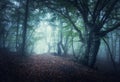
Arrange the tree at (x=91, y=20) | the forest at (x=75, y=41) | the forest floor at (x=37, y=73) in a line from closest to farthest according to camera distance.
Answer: the forest floor at (x=37, y=73) < the forest at (x=75, y=41) < the tree at (x=91, y=20)

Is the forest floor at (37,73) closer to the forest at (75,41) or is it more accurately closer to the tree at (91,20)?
the forest at (75,41)

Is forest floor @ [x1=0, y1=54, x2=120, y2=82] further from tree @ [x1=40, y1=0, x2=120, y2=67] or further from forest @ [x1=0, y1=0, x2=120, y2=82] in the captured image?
tree @ [x1=40, y1=0, x2=120, y2=67]

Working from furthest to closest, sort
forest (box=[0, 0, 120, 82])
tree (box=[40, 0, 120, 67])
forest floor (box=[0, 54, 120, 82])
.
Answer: tree (box=[40, 0, 120, 67]) < forest (box=[0, 0, 120, 82]) < forest floor (box=[0, 54, 120, 82])

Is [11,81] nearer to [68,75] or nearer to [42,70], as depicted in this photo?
[42,70]

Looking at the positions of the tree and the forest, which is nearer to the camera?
the forest

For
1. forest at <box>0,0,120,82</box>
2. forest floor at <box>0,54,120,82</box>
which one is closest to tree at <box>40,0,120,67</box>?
forest at <box>0,0,120,82</box>

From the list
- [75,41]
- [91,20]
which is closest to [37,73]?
[75,41]

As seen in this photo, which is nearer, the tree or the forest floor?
the forest floor

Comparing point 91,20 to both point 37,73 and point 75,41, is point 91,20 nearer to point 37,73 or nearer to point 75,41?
point 75,41

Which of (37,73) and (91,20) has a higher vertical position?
(91,20)

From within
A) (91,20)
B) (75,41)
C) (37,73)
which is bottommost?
(37,73)

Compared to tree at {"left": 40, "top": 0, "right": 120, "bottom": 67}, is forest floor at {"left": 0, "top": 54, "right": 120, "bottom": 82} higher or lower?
lower

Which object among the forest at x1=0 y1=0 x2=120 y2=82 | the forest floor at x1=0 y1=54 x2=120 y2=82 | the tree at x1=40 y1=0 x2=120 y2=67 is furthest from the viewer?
the tree at x1=40 y1=0 x2=120 y2=67

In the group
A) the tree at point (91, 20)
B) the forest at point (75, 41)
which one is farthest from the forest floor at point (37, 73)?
the tree at point (91, 20)
